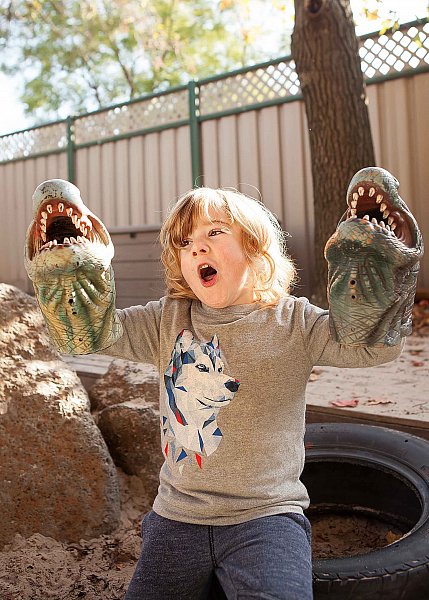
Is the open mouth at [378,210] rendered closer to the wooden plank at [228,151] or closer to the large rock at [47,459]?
the large rock at [47,459]

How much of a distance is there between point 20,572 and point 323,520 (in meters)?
1.14

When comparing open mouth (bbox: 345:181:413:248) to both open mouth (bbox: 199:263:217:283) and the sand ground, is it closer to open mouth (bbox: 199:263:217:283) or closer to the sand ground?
open mouth (bbox: 199:263:217:283)

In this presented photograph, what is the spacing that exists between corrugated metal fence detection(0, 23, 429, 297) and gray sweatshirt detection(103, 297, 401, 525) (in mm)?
4663

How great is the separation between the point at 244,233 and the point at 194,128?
636 centimetres

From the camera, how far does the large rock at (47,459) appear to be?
2.40 metres

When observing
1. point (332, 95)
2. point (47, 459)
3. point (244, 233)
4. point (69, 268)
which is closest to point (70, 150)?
point (332, 95)

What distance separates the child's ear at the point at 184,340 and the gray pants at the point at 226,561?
0.43 meters

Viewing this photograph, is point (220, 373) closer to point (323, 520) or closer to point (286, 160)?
point (323, 520)

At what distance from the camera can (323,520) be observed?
2.43 meters

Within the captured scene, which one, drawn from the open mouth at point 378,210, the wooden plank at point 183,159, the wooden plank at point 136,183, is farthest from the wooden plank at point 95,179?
the open mouth at point 378,210

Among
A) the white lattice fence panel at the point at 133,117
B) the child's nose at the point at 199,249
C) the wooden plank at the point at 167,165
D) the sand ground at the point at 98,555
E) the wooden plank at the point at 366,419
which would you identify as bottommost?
the sand ground at the point at 98,555

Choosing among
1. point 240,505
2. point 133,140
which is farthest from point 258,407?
point 133,140

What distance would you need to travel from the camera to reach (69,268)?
1310mm

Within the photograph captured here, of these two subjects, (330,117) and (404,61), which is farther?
(404,61)
